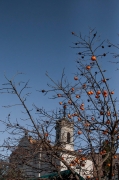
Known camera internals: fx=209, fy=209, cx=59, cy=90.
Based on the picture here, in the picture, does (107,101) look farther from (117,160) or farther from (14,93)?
(14,93)

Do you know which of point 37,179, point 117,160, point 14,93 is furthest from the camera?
point 117,160

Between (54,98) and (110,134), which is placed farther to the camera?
(54,98)

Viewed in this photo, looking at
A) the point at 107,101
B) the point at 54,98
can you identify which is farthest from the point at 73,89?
the point at 107,101

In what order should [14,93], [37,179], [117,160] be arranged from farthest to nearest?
1. [117,160]
2. [37,179]
3. [14,93]

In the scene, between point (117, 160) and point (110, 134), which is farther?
point (117, 160)

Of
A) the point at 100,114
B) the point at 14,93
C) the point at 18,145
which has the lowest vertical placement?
the point at 18,145

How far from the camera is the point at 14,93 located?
191 inches

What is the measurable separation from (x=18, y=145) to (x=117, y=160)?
8.66ft

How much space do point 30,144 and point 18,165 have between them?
0.64 m

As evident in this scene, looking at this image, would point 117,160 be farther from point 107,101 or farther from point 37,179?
point 37,179

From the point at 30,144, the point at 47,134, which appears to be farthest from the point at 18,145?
the point at 47,134

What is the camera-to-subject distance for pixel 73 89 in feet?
18.0

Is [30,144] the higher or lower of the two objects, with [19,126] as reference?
lower

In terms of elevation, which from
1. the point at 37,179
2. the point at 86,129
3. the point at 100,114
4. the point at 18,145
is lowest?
the point at 37,179
